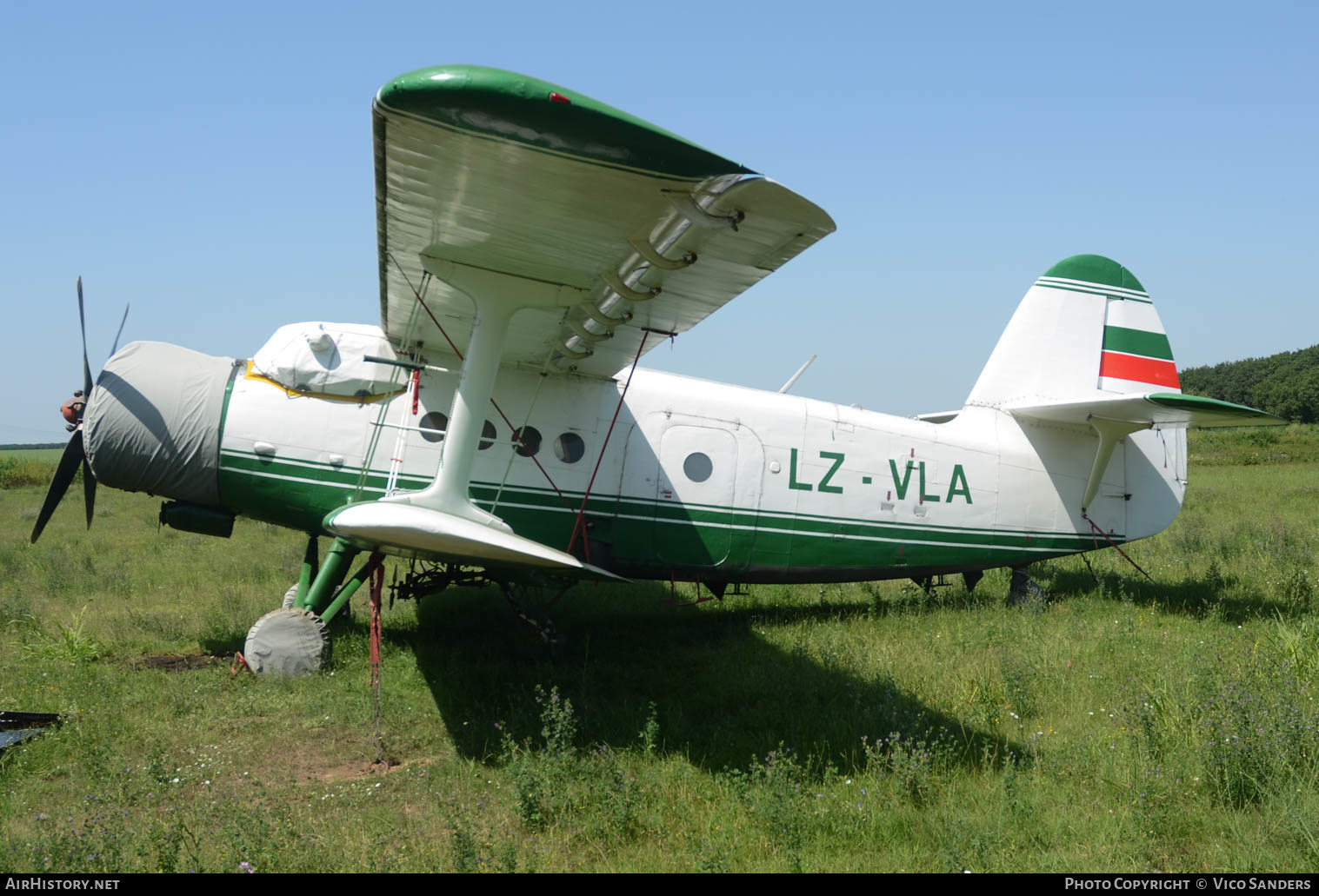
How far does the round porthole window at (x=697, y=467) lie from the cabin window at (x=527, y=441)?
137cm

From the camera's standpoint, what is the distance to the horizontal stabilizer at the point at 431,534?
15.4ft

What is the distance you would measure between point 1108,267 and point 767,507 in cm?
526

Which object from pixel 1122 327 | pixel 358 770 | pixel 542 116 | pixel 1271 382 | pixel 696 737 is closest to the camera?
pixel 542 116

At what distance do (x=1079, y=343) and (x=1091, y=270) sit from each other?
0.92m

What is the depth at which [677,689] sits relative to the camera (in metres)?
6.73

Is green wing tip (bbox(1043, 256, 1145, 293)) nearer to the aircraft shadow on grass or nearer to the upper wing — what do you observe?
the aircraft shadow on grass

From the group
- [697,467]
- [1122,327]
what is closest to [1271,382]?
[1122,327]

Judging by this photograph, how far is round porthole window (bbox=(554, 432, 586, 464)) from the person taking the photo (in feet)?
24.1

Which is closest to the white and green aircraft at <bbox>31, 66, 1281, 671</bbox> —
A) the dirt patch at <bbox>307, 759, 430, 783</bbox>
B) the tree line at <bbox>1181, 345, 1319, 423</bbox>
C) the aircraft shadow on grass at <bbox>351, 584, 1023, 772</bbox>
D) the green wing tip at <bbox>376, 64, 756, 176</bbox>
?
the green wing tip at <bbox>376, 64, 756, 176</bbox>

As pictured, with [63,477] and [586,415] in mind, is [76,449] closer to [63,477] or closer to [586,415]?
[63,477]

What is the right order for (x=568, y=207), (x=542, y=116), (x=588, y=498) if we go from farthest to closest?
(x=588, y=498)
(x=568, y=207)
(x=542, y=116)

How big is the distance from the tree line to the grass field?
2546 inches

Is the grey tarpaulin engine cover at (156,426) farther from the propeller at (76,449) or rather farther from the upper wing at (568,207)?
the upper wing at (568,207)

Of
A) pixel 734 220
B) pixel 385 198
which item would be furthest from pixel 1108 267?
pixel 385 198
